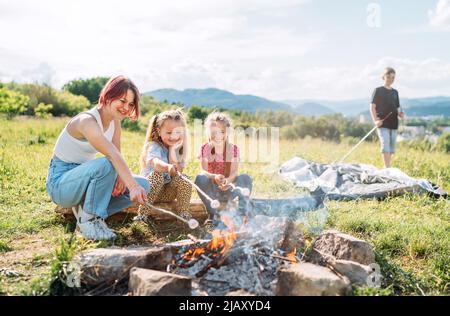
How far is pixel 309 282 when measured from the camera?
266 centimetres

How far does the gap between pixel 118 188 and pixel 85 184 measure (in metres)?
0.33

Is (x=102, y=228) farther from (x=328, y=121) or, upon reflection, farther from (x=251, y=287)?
(x=328, y=121)

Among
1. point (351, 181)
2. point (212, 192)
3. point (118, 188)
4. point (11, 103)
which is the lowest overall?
point (351, 181)

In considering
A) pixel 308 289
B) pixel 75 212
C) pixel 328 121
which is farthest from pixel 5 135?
pixel 328 121

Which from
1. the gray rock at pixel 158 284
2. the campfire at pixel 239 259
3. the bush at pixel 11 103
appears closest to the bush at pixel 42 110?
the bush at pixel 11 103

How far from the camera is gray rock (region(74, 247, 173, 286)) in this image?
112 inches

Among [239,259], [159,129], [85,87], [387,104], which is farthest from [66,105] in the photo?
[239,259]

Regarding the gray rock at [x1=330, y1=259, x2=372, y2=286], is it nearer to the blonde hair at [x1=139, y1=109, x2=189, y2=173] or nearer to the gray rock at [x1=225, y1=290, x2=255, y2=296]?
the gray rock at [x1=225, y1=290, x2=255, y2=296]

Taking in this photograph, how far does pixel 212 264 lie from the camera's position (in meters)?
3.03

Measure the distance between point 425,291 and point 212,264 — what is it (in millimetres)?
1400

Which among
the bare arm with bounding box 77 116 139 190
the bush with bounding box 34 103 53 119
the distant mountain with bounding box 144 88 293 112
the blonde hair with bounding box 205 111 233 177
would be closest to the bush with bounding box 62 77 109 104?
the distant mountain with bounding box 144 88 293 112

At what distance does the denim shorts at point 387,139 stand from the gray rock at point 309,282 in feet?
15.9

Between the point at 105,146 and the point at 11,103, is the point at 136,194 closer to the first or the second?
the point at 105,146

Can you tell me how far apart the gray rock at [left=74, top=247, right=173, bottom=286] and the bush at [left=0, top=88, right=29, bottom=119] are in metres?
10.6
